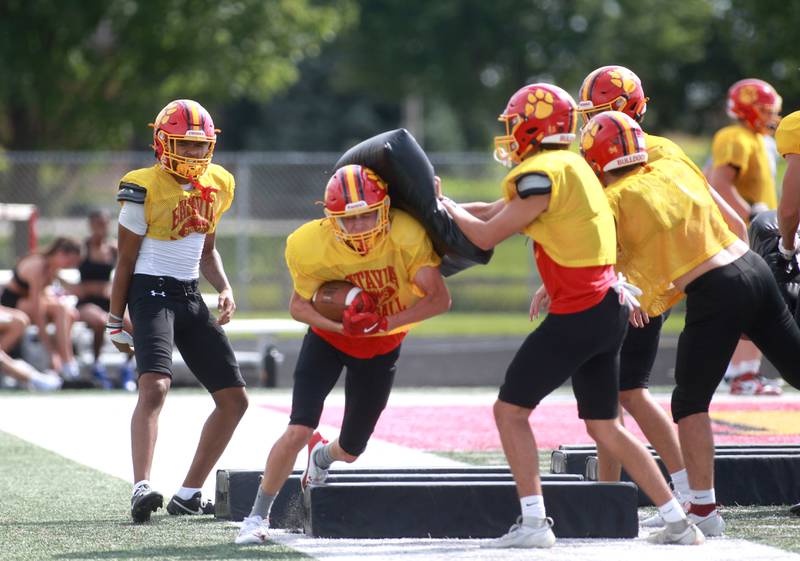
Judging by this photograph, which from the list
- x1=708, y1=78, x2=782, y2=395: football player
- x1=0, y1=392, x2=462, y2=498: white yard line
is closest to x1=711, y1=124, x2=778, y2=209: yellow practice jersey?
x1=708, y1=78, x2=782, y2=395: football player

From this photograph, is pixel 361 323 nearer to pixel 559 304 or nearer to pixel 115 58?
pixel 559 304

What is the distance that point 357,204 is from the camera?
570 cm

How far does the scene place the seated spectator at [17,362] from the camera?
536 inches

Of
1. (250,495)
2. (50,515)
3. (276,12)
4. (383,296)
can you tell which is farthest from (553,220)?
(276,12)

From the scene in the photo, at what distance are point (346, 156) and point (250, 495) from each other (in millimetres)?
1667

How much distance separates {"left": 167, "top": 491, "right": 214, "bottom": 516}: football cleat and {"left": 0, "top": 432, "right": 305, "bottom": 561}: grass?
4.6 inches

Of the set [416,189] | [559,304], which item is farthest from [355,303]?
[559,304]

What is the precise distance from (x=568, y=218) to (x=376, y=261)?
0.82m

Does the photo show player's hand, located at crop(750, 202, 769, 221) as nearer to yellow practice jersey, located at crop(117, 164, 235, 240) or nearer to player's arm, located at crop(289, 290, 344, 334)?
yellow practice jersey, located at crop(117, 164, 235, 240)

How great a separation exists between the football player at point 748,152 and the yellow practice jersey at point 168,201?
17.3 ft

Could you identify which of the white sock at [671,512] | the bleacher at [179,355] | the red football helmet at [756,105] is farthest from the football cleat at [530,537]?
the bleacher at [179,355]

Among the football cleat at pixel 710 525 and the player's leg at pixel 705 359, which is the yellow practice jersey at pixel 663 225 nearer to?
the player's leg at pixel 705 359

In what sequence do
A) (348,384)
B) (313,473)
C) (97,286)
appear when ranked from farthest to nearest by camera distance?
(97,286), (313,473), (348,384)

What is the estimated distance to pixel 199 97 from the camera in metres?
27.0
